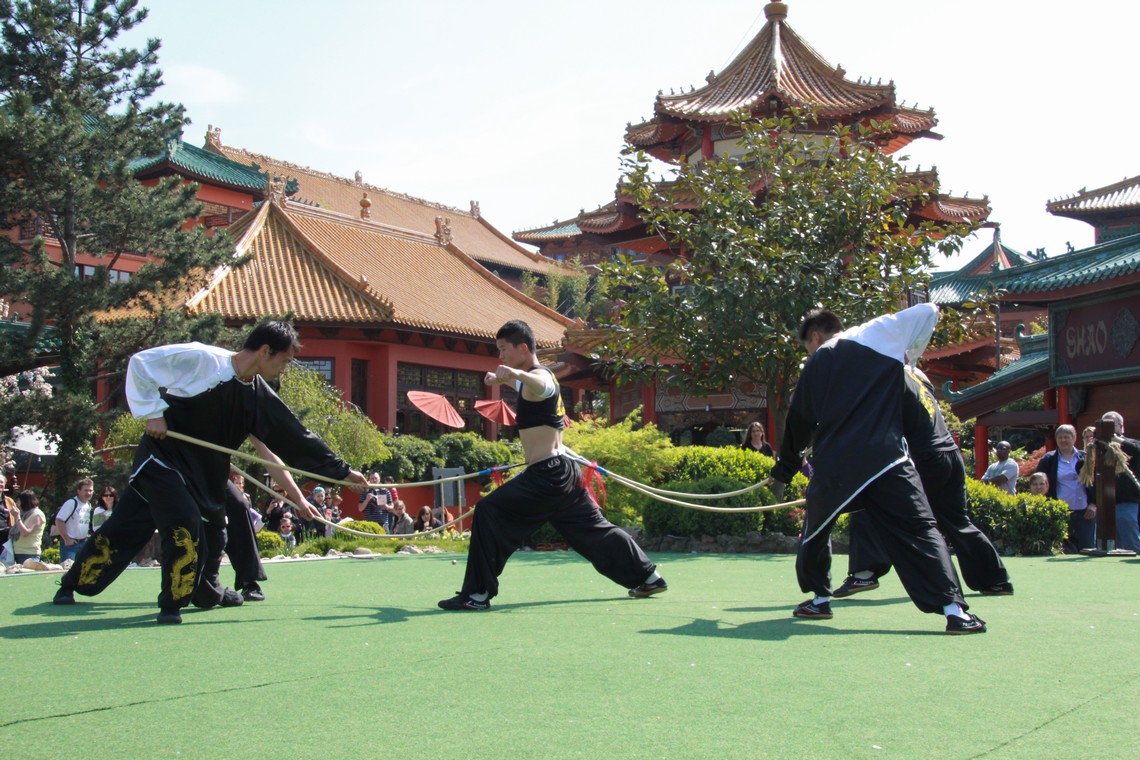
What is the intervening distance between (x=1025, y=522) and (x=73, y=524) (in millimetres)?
9673

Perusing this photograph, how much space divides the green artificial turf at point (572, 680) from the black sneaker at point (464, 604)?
0.39 feet

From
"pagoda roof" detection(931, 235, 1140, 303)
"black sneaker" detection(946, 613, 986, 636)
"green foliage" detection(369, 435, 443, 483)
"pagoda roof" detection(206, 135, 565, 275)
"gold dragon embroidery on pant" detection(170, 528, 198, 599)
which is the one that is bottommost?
"black sneaker" detection(946, 613, 986, 636)

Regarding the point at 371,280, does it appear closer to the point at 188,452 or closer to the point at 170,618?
the point at 188,452

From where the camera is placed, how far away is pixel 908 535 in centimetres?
577

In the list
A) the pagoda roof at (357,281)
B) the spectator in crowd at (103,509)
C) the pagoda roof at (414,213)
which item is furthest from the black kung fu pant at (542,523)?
the pagoda roof at (414,213)

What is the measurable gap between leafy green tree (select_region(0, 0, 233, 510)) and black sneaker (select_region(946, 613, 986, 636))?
12.4m

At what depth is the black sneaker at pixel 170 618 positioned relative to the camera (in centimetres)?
602

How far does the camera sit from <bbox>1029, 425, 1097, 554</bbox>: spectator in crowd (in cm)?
1180

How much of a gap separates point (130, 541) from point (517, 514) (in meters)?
2.20

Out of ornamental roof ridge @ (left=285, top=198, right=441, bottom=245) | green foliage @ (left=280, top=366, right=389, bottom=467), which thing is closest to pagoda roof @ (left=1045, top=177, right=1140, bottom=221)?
ornamental roof ridge @ (left=285, top=198, right=441, bottom=245)

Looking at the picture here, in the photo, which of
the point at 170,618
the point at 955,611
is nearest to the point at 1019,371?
the point at 955,611

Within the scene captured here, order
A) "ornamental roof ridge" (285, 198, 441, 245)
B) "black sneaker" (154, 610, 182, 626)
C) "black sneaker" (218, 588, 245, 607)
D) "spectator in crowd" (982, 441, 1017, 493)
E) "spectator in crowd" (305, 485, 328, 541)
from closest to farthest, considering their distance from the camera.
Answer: "black sneaker" (154, 610, 182, 626) → "black sneaker" (218, 588, 245, 607) → "spectator in crowd" (982, 441, 1017, 493) → "spectator in crowd" (305, 485, 328, 541) → "ornamental roof ridge" (285, 198, 441, 245)

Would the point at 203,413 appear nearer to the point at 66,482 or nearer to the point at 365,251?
the point at 66,482

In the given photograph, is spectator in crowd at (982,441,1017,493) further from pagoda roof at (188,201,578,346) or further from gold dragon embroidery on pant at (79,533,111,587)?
pagoda roof at (188,201,578,346)
